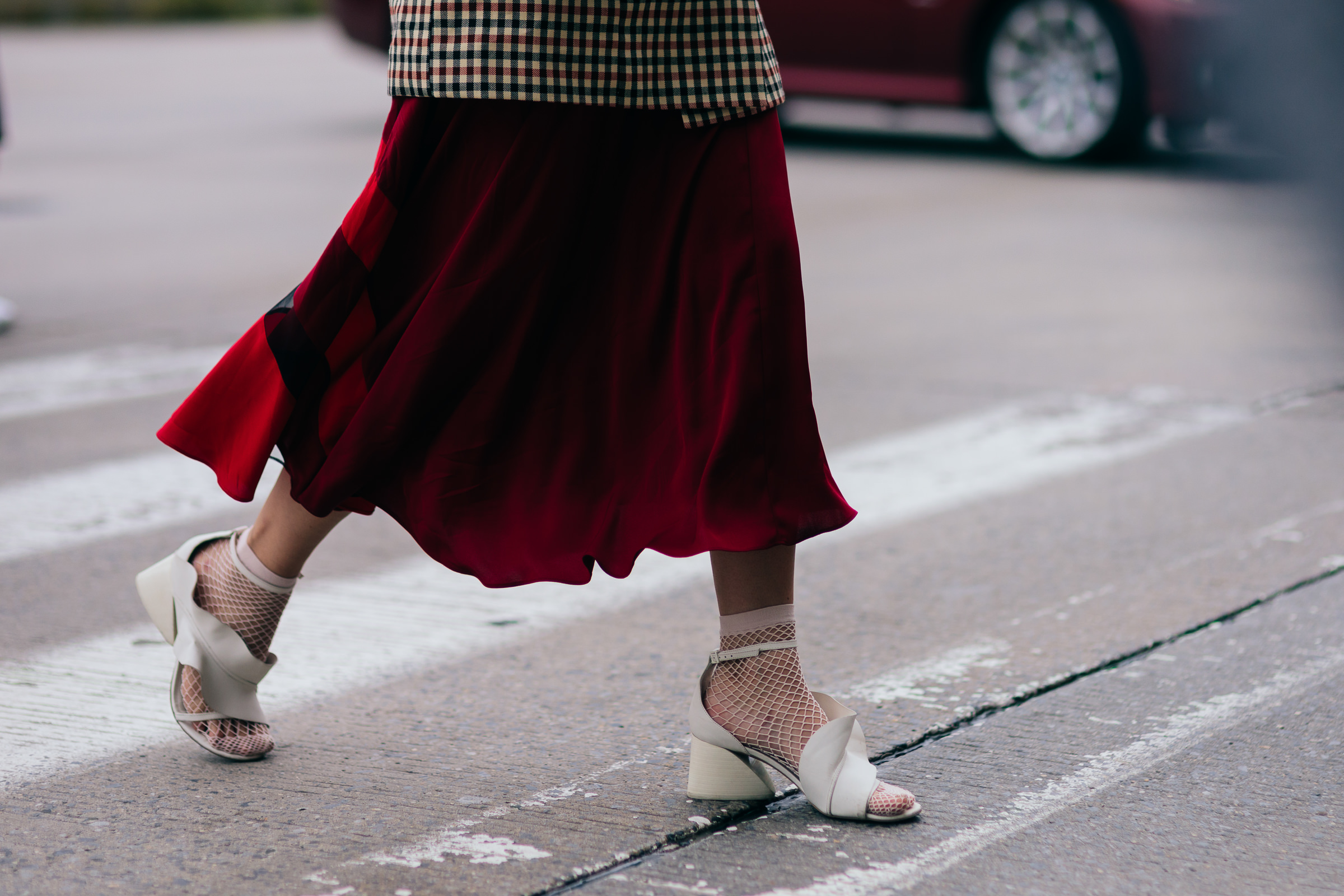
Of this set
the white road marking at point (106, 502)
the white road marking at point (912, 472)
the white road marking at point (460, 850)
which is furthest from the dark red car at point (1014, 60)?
the white road marking at point (460, 850)

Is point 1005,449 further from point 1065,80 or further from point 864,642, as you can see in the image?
point 1065,80

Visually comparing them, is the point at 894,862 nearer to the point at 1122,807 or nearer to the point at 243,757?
the point at 1122,807

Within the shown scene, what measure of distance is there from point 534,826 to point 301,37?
24332mm

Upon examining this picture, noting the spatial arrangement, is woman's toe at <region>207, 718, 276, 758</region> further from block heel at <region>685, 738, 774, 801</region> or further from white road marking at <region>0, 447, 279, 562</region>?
white road marking at <region>0, 447, 279, 562</region>

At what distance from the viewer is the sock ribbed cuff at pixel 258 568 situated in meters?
2.63

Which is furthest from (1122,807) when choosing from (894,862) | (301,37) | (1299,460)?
(301,37)

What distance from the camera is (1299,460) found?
4535 millimetres

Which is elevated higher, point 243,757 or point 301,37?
point 243,757

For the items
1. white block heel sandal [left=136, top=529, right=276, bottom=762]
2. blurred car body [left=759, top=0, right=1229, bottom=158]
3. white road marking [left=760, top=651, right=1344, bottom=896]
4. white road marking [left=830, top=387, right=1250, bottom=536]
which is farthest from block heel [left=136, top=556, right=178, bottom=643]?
blurred car body [left=759, top=0, right=1229, bottom=158]

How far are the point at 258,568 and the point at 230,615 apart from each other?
0.08 m

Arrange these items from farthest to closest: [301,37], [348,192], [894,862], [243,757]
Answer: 1. [301,37]
2. [348,192]
3. [243,757]
4. [894,862]

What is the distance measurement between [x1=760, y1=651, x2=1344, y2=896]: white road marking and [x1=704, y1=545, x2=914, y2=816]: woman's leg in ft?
0.39

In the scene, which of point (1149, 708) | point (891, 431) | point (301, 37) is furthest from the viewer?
point (301, 37)

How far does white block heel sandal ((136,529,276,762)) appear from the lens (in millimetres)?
2635
